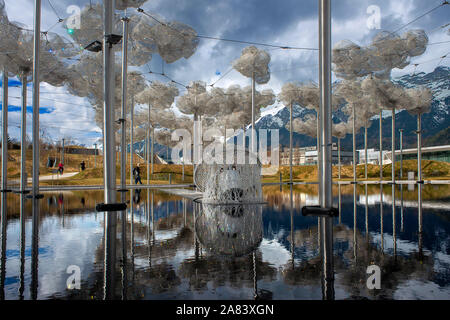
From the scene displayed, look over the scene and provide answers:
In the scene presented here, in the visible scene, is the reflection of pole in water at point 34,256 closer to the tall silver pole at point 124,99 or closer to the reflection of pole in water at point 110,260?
the reflection of pole in water at point 110,260

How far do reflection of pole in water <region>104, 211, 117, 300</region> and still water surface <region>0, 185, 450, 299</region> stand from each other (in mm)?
11

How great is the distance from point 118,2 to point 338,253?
412 inches

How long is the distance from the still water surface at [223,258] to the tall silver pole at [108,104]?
1.70m

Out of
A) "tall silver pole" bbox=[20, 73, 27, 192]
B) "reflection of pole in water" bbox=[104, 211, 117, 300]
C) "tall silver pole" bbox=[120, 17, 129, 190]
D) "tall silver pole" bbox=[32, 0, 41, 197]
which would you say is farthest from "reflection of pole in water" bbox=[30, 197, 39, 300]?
"tall silver pole" bbox=[20, 73, 27, 192]

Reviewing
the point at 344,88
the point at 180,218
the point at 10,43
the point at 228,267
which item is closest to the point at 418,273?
the point at 228,267

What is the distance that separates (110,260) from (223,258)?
1.17 meters

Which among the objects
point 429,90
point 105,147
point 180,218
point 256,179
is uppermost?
point 429,90

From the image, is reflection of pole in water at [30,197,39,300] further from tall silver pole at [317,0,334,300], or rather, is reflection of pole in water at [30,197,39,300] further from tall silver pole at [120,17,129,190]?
tall silver pole at [317,0,334,300]

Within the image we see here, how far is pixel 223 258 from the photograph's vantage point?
11.4 ft

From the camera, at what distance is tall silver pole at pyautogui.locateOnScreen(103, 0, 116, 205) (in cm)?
757

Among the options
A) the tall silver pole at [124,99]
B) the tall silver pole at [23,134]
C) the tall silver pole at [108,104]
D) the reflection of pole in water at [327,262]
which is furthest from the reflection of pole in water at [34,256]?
the tall silver pole at [23,134]

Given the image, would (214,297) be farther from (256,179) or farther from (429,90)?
(429,90)

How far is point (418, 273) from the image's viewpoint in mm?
2916

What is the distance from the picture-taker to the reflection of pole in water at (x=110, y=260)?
8.23 ft
